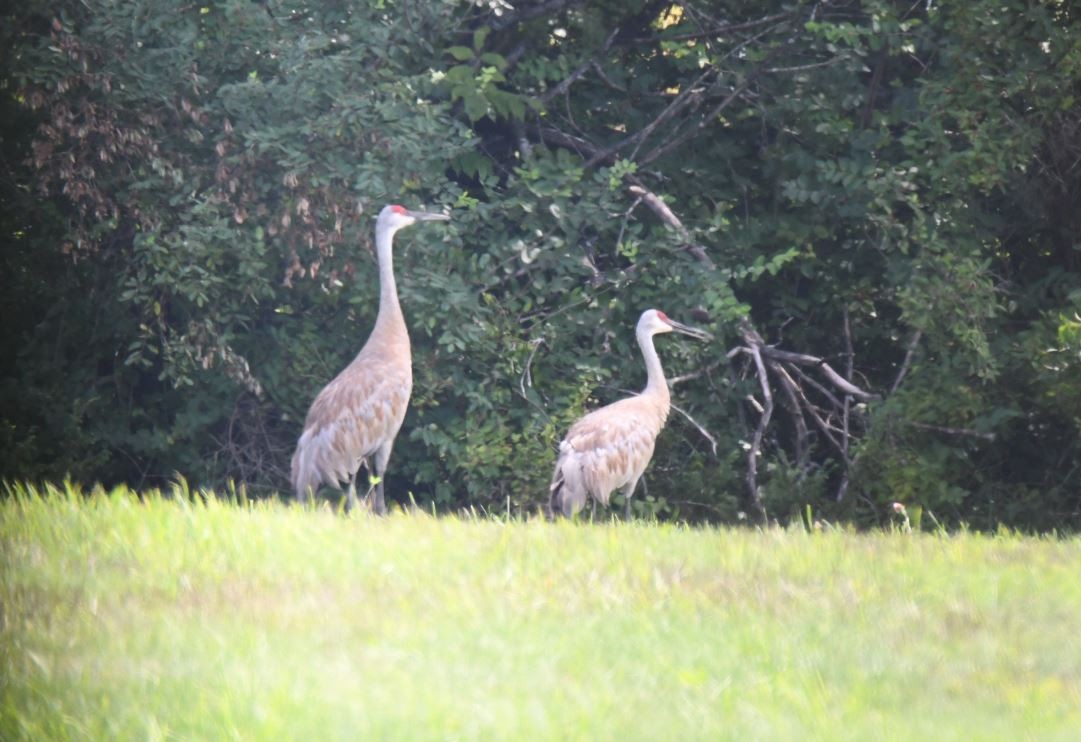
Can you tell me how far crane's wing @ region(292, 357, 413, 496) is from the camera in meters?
11.5

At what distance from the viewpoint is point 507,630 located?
5.78 metres

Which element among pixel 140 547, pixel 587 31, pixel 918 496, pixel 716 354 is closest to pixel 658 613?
pixel 140 547

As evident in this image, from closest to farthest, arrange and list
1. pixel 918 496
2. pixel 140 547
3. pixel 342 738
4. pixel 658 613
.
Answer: pixel 342 738 < pixel 658 613 < pixel 140 547 < pixel 918 496

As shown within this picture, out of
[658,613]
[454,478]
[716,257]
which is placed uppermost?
[716,257]

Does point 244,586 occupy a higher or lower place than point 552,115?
Answer: lower

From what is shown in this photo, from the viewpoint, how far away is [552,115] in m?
14.1

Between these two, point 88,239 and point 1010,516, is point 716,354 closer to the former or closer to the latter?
point 1010,516

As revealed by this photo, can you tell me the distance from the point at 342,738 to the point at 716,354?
9.20 meters

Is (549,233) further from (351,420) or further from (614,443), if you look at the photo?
(351,420)

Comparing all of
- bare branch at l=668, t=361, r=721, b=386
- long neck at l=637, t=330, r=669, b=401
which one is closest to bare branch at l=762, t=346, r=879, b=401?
bare branch at l=668, t=361, r=721, b=386

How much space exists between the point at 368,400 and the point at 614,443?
185cm

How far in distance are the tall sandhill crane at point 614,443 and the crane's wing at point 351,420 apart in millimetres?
1354

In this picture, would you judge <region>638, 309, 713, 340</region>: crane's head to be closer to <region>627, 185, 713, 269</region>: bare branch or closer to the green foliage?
the green foliage

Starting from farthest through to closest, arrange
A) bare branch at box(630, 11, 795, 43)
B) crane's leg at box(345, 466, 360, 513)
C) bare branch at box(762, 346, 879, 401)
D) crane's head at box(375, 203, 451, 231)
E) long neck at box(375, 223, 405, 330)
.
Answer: bare branch at box(762, 346, 879, 401) → bare branch at box(630, 11, 795, 43) → crane's head at box(375, 203, 451, 231) → long neck at box(375, 223, 405, 330) → crane's leg at box(345, 466, 360, 513)
